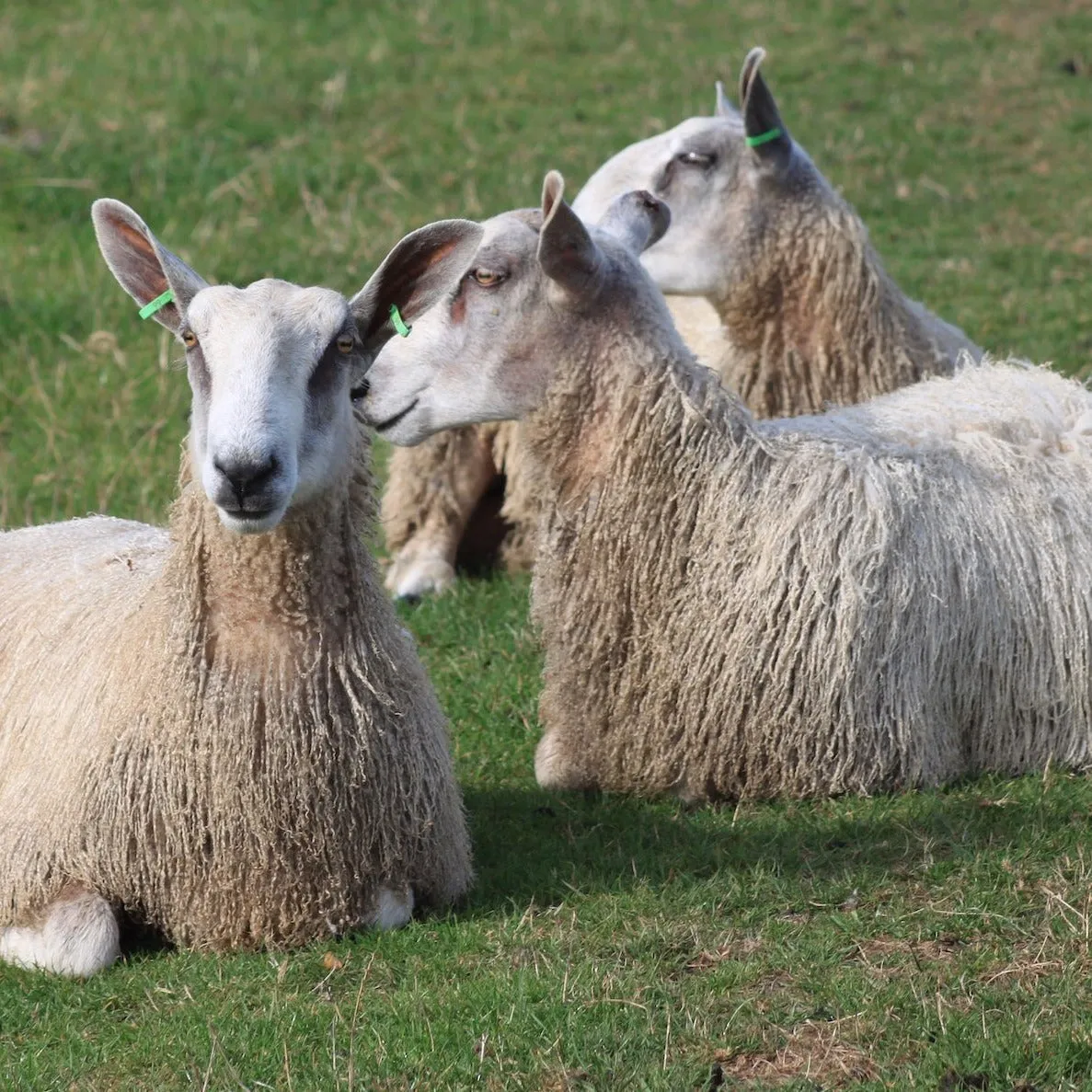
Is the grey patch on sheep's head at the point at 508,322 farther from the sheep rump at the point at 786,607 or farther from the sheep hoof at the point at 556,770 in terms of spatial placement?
the sheep hoof at the point at 556,770

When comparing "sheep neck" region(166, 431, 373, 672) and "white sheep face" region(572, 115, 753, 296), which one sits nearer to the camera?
"sheep neck" region(166, 431, 373, 672)

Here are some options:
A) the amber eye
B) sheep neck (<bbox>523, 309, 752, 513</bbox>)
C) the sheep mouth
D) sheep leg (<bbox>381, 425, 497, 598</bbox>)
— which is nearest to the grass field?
sheep leg (<bbox>381, 425, 497, 598</bbox>)

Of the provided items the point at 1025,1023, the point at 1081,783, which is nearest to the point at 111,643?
the point at 1025,1023

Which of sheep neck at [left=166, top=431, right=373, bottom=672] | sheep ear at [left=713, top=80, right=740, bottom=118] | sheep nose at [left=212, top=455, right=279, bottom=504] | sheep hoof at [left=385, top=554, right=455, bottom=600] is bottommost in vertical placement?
sheep hoof at [left=385, top=554, right=455, bottom=600]

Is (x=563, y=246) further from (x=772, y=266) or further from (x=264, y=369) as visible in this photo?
(x=772, y=266)

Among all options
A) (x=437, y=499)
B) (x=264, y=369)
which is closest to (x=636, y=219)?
(x=264, y=369)

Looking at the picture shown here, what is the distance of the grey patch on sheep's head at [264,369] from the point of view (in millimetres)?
4051

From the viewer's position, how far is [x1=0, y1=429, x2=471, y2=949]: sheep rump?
174 inches

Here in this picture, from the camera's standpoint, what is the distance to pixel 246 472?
13.1 feet

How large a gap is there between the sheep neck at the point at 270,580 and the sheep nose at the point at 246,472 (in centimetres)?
28

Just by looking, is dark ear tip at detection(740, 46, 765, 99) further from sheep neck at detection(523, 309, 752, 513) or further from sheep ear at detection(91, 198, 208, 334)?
sheep ear at detection(91, 198, 208, 334)

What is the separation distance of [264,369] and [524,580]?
3638 millimetres

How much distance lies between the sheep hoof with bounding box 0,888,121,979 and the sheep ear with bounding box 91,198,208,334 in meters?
1.33

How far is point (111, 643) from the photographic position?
475 cm
